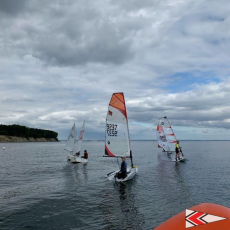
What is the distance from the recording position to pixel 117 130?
21.8 m

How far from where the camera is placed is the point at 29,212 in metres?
13.0

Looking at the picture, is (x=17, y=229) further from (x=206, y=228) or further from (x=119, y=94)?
(x=119, y=94)

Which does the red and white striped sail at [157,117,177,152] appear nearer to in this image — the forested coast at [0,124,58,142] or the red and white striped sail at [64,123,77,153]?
the red and white striped sail at [64,123,77,153]

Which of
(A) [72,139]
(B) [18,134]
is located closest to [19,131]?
(B) [18,134]

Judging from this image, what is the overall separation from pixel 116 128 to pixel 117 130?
0.74ft

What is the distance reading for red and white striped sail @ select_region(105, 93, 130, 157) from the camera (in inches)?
852

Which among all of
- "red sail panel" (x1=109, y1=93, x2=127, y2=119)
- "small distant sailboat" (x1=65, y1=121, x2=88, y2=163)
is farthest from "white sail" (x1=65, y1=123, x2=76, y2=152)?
"red sail panel" (x1=109, y1=93, x2=127, y2=119)

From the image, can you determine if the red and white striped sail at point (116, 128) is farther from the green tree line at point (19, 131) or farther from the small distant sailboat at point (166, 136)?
the green tree line at point (19, 131)

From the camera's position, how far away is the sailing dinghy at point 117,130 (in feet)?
70.9

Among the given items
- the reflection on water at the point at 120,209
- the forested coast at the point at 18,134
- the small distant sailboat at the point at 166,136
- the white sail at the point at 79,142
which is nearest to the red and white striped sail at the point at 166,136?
the small distant sailboat at the point at 166,136

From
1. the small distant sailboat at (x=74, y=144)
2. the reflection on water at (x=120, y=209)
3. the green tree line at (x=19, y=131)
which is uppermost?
the green tree line at (x=19, y=131)

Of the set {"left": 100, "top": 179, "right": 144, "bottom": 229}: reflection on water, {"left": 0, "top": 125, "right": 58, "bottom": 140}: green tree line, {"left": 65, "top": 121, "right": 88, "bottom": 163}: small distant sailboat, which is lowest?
{"left": 100, "top": 179, "right": 144, "bottom": 229}: reflection on water

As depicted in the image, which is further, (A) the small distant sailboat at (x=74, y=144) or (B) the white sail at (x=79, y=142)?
(A) the small distant sailboat at (x=74, y=144)

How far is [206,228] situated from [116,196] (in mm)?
11714
